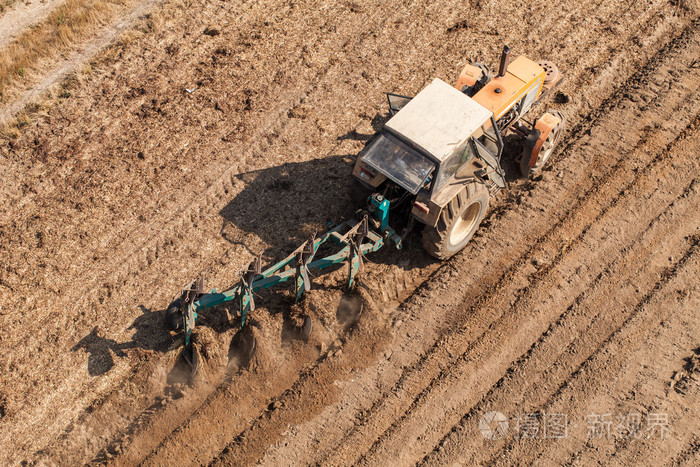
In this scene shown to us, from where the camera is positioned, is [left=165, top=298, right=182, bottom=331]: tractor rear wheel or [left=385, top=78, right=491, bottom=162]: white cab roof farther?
[left=165, top=298, right=182, bottom=331]: tractor rear wheel

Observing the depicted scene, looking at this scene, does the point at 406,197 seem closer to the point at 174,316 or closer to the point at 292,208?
the point at 292,208

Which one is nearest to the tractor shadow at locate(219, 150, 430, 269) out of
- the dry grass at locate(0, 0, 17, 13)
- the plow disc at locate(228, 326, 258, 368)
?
the plow disc at locate(228, 326, 258, 368)

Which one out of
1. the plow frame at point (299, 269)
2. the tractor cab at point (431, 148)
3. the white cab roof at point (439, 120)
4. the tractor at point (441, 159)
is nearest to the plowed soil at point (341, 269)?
the plow frame at point (299, 269)

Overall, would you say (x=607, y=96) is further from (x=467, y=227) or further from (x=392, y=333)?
(x=392, y=333)

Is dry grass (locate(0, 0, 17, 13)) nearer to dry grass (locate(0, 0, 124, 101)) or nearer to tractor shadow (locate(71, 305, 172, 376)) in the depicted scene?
dry grass (locate(0, 0, 124, 101))

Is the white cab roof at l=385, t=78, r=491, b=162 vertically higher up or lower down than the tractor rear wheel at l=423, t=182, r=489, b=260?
higher up

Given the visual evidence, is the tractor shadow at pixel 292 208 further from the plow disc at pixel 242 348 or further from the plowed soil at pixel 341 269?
the plow disc at pixel 242 348
